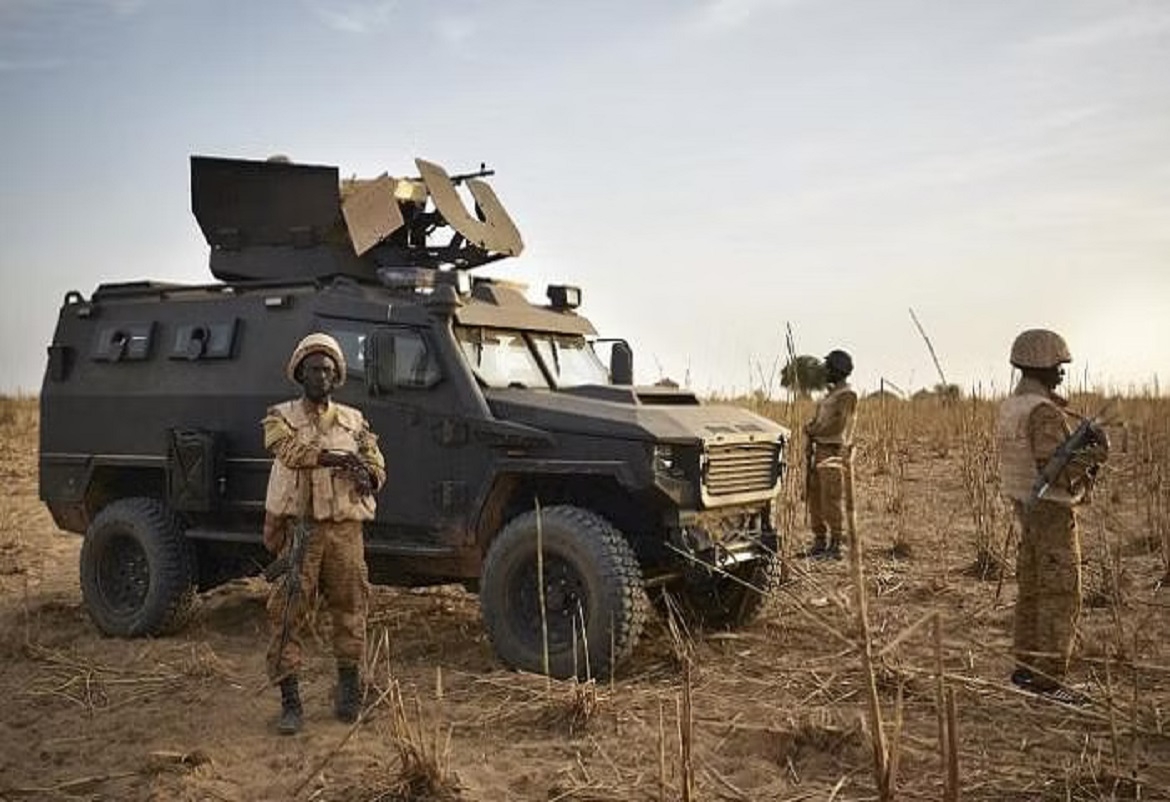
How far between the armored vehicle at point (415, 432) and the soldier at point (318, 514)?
2.84ft

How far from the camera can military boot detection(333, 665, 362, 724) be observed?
520 centimetres

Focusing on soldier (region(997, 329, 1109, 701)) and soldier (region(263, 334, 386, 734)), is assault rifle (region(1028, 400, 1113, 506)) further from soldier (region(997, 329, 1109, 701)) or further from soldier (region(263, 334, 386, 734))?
soldier (region(263, 334, 386, 734))

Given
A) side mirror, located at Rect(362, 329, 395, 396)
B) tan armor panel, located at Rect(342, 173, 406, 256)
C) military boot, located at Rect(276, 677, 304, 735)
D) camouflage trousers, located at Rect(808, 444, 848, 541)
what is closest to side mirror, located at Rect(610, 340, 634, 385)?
tan armor panel, located at Rect(342, 173, 406, 256)

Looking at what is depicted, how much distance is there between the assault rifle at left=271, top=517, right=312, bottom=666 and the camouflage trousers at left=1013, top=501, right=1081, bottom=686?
10.0 feet

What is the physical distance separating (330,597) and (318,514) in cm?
39

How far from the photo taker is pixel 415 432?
6.41 meters

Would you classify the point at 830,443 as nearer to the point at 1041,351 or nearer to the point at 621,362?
the point at 621,362

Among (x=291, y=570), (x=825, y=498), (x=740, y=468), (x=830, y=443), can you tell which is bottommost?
(x=291, y=570)

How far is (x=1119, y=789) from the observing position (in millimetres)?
3951

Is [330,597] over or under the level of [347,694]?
over

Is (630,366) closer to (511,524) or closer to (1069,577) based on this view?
(511,524)

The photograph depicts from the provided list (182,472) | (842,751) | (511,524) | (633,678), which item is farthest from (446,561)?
(842,751)

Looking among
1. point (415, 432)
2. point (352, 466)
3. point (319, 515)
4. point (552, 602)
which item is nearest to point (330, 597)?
point (319, 515)

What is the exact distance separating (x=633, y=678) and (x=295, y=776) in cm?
189
